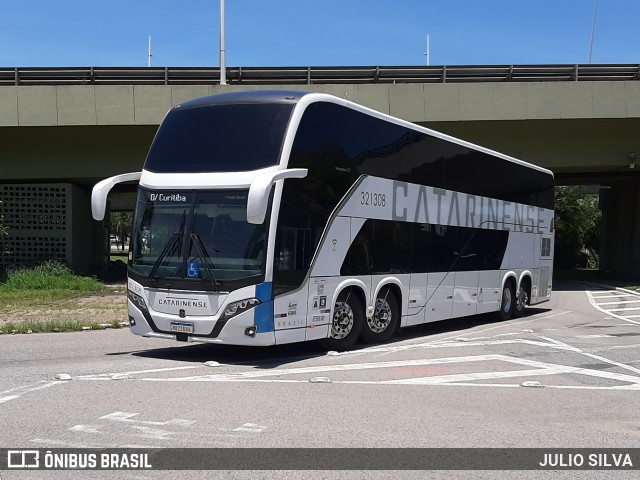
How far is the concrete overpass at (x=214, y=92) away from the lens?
25828 mm

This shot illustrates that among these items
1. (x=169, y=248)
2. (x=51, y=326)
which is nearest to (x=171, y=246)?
(x=169, y=248)

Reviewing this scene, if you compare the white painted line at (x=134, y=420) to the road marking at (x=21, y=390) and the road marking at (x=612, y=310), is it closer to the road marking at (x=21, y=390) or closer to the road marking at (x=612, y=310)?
the road marking at (x=21, y=390)

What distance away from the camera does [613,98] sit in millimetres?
27109

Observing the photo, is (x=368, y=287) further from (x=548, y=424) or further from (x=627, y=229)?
(x=627, y=229)

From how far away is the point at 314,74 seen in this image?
26.9 m

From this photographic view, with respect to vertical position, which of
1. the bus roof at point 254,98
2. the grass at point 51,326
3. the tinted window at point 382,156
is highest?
the bus roof at point 254,98

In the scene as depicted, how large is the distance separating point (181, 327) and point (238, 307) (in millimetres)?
973

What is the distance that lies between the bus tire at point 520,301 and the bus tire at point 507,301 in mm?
142

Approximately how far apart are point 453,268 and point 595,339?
318cm

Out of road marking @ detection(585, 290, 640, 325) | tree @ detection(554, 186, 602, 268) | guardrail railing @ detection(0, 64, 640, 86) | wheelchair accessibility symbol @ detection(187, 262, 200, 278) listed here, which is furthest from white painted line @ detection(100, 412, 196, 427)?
tree @ detection(554, 186, 602, 268)

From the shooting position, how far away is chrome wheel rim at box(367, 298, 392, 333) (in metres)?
12.9

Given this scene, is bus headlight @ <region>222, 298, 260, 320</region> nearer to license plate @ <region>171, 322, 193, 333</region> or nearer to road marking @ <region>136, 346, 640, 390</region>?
license plate @ <region>171, 322, 193, 333</region>

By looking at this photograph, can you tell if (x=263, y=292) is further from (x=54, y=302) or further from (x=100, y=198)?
(x=54, y=302)

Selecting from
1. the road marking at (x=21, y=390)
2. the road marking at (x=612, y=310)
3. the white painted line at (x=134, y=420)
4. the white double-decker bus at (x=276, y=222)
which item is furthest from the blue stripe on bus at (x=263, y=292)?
the road marking at (x=612, y=310)
